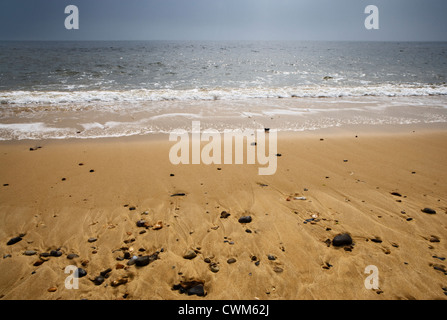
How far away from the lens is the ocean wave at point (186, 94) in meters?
12.9

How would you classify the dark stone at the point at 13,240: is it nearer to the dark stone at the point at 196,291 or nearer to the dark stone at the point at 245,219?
the dark stone at the point at 196,291

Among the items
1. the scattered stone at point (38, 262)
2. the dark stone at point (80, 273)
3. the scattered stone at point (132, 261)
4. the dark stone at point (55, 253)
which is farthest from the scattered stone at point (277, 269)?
the scattered stone at point (38, 262)

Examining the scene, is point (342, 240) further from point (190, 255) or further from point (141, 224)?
point (141, 224)

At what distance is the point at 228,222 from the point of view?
388 centimetres

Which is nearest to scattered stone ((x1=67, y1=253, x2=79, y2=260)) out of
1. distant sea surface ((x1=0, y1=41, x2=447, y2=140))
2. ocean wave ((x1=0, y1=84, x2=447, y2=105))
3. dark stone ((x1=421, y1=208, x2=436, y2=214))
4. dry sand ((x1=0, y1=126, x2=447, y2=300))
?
dry sand ((x1=0, y1=126, x2=447, y2=300))

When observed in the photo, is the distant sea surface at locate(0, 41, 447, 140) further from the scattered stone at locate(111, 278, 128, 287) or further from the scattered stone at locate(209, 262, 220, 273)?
the scattered stone at locate(209, 262, 220, 273)

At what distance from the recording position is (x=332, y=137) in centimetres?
752

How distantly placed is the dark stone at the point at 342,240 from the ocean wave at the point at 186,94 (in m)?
11.3
